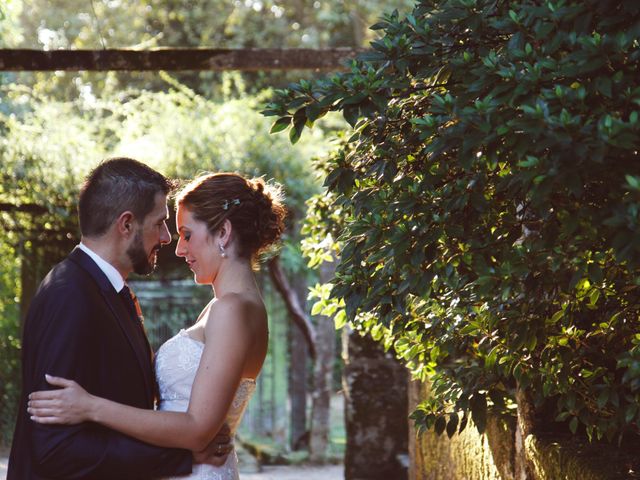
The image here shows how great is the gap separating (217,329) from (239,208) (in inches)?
19.9

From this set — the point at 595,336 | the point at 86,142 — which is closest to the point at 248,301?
the point at 595,336

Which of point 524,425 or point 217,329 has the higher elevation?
point 217,329

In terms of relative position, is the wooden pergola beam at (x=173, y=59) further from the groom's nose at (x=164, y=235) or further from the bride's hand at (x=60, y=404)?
the bride's hand at (x=60, y=404)

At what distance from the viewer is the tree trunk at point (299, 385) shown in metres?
15.0

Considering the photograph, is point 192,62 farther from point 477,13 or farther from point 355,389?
point 477,13

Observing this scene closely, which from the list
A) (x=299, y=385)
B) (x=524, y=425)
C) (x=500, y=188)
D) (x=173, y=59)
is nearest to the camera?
(x=500, y=188)

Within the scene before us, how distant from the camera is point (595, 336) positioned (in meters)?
3.64

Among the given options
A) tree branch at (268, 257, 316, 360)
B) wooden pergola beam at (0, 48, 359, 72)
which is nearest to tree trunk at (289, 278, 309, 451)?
tree branch at (268, 257, 316, 360)

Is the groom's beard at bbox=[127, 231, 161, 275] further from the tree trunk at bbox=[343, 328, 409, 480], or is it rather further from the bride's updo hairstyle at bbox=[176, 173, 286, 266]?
the tree trunk at bbox=[343, 328, 409, 480]

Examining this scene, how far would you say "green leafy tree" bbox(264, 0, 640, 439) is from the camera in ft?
7.95

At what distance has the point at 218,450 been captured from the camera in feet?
12.1

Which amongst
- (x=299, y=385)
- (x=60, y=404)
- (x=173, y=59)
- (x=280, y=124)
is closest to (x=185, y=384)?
(x=60, y=404)

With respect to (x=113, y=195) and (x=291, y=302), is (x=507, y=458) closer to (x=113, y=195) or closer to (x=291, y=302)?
(x=113, y=195)

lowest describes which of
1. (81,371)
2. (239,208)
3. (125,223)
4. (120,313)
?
(81,371)
